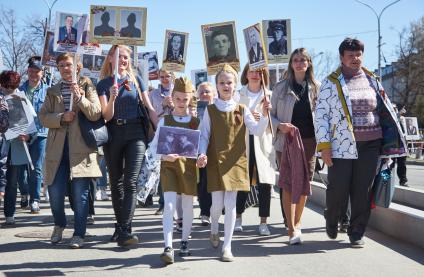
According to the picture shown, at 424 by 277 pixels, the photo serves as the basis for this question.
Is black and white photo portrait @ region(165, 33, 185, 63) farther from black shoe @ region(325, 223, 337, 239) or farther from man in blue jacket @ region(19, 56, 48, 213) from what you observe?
black shoe @ region(325, 223, 337, 239)

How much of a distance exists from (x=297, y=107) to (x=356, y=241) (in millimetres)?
1676

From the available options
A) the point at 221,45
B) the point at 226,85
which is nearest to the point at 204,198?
the point at 221,45

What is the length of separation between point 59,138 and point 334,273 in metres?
3.22

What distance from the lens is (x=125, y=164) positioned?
244 inches

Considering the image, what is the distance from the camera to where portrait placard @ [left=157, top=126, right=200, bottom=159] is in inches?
218

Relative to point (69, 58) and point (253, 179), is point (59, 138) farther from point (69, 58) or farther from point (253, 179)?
point (253, 179)

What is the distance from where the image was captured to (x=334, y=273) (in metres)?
4.84

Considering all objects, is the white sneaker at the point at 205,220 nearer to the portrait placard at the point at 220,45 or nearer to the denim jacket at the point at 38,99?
the portrait placard at the point at 220,45

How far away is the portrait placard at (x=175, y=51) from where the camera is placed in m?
9.55

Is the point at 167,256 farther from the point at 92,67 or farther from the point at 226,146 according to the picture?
the point at 92,67

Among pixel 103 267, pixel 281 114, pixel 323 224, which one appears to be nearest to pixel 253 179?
pixel 281 114

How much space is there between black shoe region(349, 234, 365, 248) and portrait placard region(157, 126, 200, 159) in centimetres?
193

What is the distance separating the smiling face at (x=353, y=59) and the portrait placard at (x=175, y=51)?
3.89 m

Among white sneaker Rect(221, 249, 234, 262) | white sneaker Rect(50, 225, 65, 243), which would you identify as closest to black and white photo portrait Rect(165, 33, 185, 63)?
white sneaker Rect(50, 225, 65, 243)
